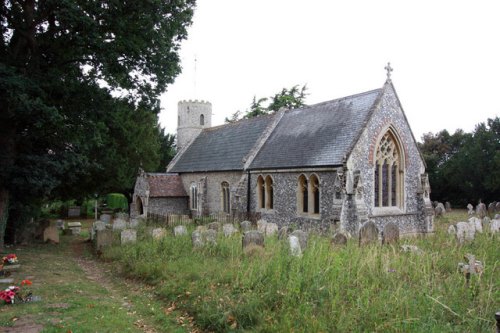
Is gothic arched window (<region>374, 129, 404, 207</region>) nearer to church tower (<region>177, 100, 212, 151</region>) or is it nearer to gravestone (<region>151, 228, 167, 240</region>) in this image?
gravestone (<region>151, 228, 167, 240</region>)

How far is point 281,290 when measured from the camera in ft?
22.1

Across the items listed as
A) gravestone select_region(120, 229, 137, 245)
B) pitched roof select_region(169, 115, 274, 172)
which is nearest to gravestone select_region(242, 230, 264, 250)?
gravestone select_region(120, 229, 137, 245)

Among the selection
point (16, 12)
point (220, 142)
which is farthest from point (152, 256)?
point (220, 142)

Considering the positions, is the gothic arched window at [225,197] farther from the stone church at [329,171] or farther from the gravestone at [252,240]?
the gravestone at [252,240]

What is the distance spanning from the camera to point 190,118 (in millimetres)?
32812

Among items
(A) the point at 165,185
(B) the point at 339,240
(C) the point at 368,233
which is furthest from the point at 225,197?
(C) the point at 368,233

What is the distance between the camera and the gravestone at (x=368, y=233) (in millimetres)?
10555

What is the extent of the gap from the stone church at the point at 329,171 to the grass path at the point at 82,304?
8849 mm

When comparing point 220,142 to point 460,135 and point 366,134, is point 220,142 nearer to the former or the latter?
point 366,134

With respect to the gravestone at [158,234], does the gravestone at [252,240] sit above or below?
above

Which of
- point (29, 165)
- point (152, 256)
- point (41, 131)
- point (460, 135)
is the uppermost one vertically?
point (460, 135)

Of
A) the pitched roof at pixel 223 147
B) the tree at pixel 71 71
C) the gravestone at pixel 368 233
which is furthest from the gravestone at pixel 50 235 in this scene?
the gravestone at pixel 368 233

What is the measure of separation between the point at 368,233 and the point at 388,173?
7973mm

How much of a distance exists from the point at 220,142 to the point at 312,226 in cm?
1111
